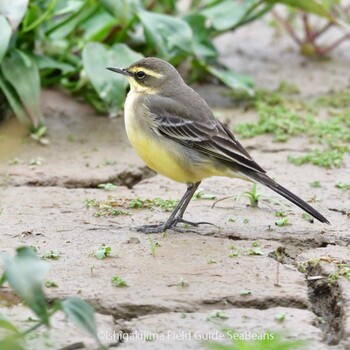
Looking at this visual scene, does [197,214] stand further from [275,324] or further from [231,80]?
[231,80]

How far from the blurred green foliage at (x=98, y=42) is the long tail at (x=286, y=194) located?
98.8 inches

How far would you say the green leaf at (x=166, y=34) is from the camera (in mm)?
8805

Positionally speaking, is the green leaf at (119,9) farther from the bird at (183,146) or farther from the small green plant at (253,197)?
the small green plant at (253,197)

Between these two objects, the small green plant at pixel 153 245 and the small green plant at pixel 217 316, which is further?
the small green plant at pixel 153 245

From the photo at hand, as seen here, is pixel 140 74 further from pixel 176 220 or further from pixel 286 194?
pixel 286 194

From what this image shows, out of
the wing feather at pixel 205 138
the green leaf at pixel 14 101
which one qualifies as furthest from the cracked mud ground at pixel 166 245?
the wing feather at pixel 205 138

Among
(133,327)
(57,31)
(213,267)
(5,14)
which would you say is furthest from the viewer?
(57,31)

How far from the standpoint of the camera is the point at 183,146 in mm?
6473

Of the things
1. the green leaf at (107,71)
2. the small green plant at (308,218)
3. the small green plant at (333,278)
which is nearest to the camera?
the small green plant at (333,278)

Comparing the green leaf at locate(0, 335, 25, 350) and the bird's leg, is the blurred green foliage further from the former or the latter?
the green leaf at locate(0, 335, 25, 350)

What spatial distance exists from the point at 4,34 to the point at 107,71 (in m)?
1.09

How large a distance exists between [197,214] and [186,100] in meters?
0.87

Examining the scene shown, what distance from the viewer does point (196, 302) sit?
198 inches

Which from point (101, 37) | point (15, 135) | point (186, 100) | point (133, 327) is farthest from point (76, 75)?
point (133, 327)
